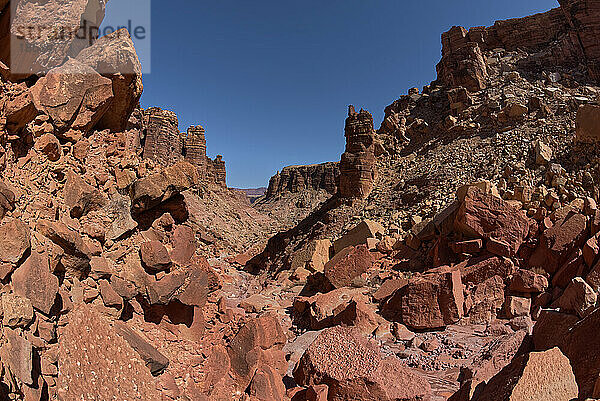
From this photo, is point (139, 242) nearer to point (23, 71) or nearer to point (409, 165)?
point (23, 71)

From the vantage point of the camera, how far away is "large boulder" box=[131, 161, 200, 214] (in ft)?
17.4

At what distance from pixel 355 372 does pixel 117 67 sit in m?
5.57

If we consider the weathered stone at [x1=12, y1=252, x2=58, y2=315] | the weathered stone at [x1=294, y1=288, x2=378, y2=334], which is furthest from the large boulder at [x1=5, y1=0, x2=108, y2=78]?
the weathered stone at [x1=294, y1=288, x2=378, y2=334]

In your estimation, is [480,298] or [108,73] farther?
[480,298]

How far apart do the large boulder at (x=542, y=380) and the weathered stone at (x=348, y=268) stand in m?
7.15

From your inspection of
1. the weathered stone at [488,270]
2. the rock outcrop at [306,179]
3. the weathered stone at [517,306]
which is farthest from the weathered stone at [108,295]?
the rock outcrop at [306,179]

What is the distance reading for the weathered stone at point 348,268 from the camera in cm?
1050

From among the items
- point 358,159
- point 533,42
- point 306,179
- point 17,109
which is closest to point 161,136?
point 358,159

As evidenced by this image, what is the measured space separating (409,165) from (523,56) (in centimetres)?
1359

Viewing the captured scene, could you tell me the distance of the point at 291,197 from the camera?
67250 millimetres

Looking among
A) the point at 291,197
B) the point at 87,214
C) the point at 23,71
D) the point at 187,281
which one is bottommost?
the point at 187,281

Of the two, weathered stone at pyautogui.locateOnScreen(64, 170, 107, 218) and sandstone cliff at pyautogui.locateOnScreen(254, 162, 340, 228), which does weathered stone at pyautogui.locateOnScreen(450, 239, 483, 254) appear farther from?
sandstone cliff at pyautogui.locateOnScreen(254, 162, 340, 228)

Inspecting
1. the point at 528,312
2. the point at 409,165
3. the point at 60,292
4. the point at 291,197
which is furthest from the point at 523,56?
the point at 291,197

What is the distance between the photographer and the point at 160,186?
5.50 metres
